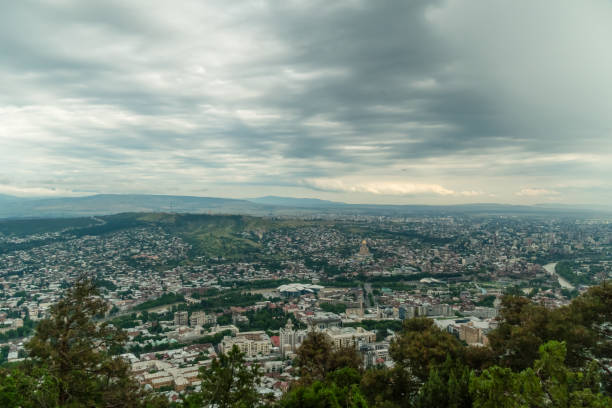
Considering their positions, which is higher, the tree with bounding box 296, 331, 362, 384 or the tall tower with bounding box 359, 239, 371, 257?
the tree with bounding box 296, 331, 362, 384

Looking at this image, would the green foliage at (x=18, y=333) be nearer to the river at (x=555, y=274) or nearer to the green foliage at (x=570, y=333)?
the green foliage at (x=570, y=333)

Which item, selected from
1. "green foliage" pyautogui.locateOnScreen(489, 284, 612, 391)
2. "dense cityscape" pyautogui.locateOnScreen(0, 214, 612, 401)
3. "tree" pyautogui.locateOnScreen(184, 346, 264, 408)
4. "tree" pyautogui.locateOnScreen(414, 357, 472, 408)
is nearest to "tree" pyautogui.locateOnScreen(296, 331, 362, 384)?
"dense cityscape" pyautogui.locateOnScreen(0, 214, 612, 401)

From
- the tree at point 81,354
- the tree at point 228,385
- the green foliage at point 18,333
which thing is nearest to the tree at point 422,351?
the tree at point 228,385

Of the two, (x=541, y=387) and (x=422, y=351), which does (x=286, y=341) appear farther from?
(x=541, y=387)

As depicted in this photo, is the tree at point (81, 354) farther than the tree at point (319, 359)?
No

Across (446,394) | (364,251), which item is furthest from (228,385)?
(364,251)

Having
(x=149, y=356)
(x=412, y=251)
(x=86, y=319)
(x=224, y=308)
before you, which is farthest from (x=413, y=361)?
(x=412, y=251)

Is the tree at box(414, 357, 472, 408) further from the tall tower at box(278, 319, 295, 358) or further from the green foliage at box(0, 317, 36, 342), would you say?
the green foliage at box(0, 317, 36, 342)

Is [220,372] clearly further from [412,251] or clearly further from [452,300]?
[412,251]
